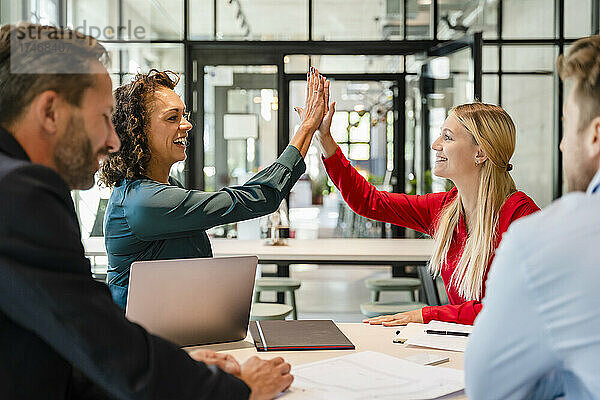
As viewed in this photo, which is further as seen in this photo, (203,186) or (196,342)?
(203,186)

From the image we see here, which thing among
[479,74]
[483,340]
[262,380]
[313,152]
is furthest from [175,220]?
[313,152]

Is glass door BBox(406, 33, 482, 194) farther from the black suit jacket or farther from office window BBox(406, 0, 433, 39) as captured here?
the black suit jacket

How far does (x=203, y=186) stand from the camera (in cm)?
639

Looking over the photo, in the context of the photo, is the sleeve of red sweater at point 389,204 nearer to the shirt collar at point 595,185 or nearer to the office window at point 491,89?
the shirt collar at point 595,185

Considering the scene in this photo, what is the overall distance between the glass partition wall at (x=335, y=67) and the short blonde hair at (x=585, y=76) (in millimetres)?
5155

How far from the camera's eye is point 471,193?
2.47 m

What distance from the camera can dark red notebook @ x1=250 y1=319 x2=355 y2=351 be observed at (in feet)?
5.58

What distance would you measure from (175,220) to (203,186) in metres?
4.58

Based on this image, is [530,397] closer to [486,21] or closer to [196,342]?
[196,342]

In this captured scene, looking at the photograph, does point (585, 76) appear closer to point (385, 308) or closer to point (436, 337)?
point (436, 337)

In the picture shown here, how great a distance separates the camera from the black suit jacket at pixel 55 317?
2.90 ft

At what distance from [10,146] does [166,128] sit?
1.13 meters

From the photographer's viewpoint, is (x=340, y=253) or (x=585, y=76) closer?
(x=585, y=76)

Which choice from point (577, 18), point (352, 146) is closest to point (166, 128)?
point (352, 146)
